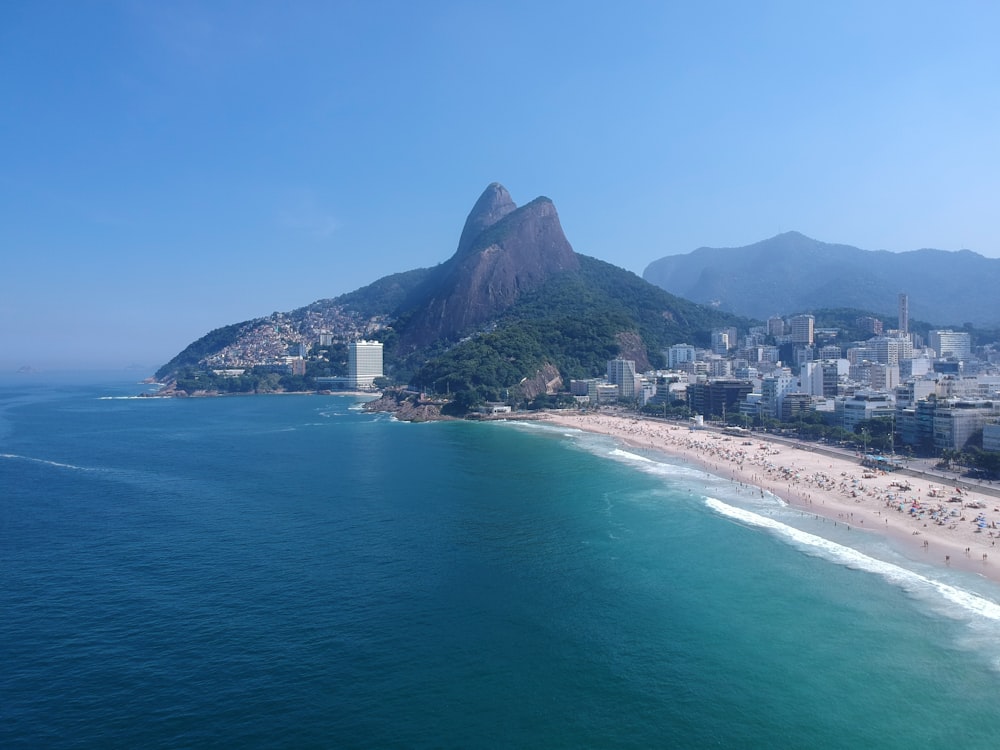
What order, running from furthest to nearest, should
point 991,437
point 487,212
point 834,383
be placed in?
point 487,212 → point 834,383 → point 991,437

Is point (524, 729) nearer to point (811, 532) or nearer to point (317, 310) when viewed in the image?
point (811, 532)

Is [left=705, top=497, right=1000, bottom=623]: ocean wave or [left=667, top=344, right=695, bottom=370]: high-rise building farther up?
[left=667, top=344, right=695, bottom=370]: high-rise building

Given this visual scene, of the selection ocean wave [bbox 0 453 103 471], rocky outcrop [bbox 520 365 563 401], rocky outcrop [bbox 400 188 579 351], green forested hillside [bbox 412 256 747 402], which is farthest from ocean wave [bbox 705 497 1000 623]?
rocky outcrop [bbox 400 188 579 351]

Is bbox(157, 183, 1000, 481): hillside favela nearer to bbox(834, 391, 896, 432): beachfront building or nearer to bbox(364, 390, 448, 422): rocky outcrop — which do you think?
bbox(834, 391, 896, 432): beachfront building

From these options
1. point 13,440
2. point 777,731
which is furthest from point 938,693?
point 13,440

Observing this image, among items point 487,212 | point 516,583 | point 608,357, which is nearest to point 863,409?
point 516,583

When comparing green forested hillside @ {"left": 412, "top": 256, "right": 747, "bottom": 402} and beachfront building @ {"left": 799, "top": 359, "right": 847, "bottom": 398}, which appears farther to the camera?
green forested hillside @ {"left": 412, "top": 256, "right": 747, "bottom": 402}

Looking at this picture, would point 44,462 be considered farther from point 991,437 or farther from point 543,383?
point 991,437
